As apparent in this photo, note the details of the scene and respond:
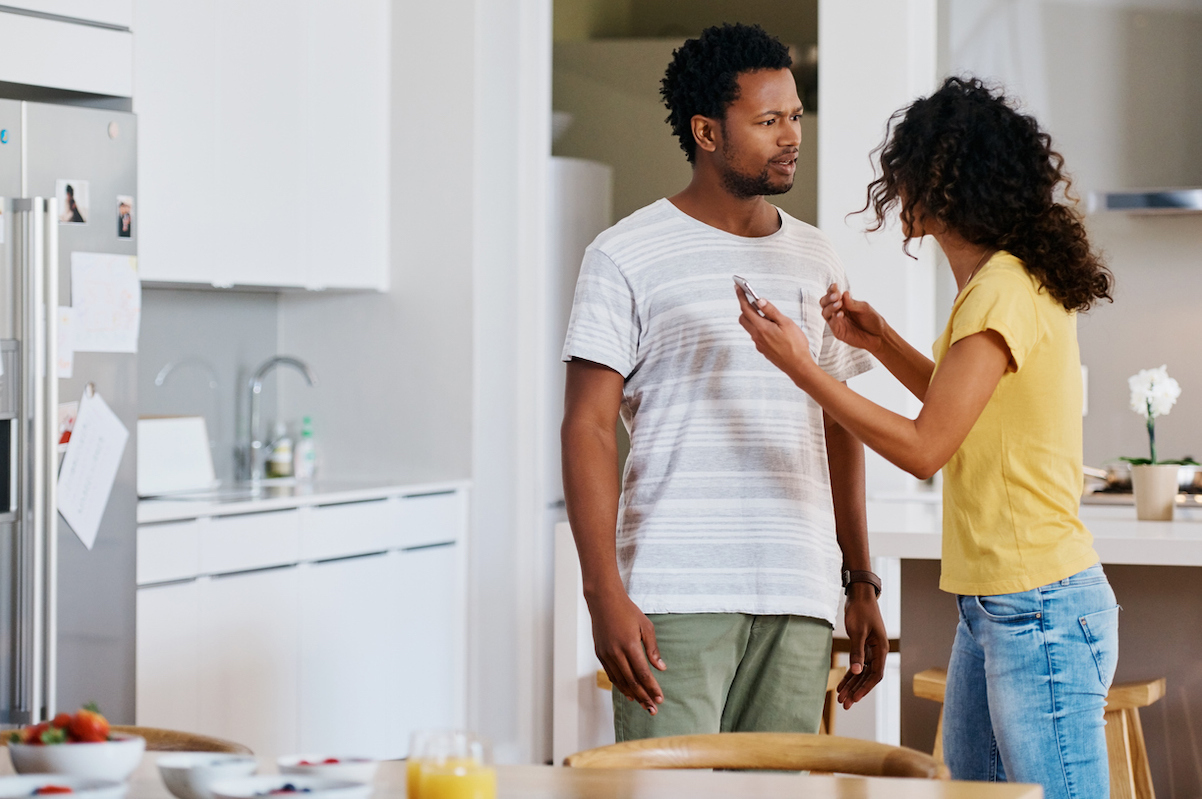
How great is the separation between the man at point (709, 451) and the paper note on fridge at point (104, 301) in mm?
1594

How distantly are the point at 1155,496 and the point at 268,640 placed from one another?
2.16 m

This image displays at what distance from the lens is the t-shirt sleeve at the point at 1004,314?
1577mm

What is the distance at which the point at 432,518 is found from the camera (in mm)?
4066

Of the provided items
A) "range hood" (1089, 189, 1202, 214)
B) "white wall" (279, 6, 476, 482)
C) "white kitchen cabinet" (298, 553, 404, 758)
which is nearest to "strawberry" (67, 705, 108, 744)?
"white kitchen cabinet" (298, 553, 404, 758)

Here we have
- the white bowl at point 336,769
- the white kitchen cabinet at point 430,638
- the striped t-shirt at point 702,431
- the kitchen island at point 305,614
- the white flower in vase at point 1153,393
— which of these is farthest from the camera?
the white kitchen cabinet at point 430,638

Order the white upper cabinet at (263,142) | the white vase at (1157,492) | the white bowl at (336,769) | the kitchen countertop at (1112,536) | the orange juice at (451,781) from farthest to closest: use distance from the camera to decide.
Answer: the white upper cabinet at (263,142)
the white vase at (1157,492)
the kitchen countertop at (1112,536)
the white bowl at (336,769)
the orange juice at (451,781)

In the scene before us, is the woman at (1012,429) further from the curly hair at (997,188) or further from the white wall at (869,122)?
the white wall at (869,122)

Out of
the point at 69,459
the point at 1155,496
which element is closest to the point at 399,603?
the point at 69,459

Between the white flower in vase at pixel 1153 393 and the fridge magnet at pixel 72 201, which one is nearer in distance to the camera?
the white flower in vase at pixel 1153 393

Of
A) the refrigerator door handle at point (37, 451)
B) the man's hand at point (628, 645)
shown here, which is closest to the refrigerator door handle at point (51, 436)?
the refrigerator door handle at point (37, 451)

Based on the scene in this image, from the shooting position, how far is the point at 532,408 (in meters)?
4.22

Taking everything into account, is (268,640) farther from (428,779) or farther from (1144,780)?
(428,779)

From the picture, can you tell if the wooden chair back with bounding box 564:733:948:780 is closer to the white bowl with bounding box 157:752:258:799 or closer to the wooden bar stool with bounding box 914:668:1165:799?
the white bowl with bounding box 157:752:258:799

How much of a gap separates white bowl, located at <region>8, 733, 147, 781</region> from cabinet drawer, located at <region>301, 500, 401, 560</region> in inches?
98.2
